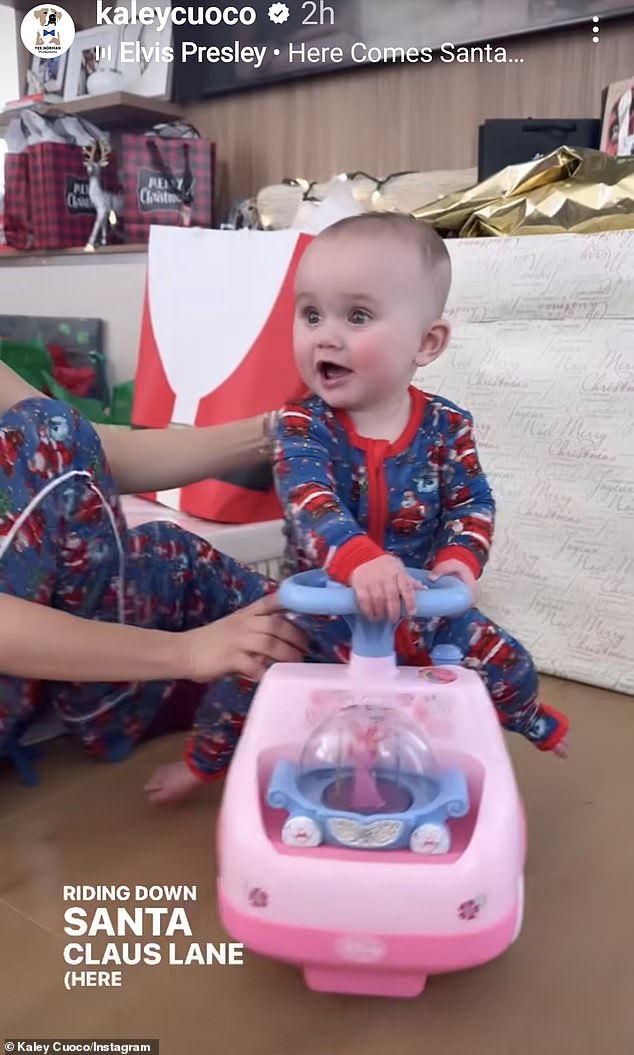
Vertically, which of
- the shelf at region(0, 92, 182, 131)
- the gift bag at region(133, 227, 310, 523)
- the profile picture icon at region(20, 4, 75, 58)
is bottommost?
the gift bag at region(133, 227, 310, 523)

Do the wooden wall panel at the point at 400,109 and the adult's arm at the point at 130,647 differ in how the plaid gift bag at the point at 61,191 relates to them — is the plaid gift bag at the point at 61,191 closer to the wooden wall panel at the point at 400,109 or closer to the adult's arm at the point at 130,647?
the wooden wall panel at the point at 400,109

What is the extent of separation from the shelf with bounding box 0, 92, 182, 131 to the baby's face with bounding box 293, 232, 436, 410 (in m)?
1.68

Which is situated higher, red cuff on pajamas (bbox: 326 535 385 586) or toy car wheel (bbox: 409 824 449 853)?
red cuff on pajamas (bbox: 326 535 385 586)

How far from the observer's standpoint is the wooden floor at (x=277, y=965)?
29.8 inches

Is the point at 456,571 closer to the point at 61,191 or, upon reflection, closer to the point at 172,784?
the point at 172,784

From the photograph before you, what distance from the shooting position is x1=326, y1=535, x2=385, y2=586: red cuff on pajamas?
796 millimetres

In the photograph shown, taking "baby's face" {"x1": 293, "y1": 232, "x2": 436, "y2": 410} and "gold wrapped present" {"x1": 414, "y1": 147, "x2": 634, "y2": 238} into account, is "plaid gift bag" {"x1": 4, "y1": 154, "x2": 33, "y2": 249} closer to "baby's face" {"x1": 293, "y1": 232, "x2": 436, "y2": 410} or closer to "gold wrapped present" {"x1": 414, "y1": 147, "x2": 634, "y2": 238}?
"gold wrapped present" {"x1": 414, "y1": 147, "x2": 634, "y2": 238}

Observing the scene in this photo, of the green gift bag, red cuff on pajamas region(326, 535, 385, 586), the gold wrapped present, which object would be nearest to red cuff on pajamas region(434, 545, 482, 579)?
red cuff on pajamas region(326, 535, 385, 586)

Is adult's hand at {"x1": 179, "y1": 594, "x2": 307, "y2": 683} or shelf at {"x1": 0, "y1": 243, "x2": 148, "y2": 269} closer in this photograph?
adult's hand at {"x1": 179, "y1": 594, "x2": 307, "y2": 683}

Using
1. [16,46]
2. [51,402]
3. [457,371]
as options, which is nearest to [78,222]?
[16,46]

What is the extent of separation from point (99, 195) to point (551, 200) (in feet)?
4.34

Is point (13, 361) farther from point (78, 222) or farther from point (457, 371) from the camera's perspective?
point (457, 371)

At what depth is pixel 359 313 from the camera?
2.94ft

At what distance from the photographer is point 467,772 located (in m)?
0.76
